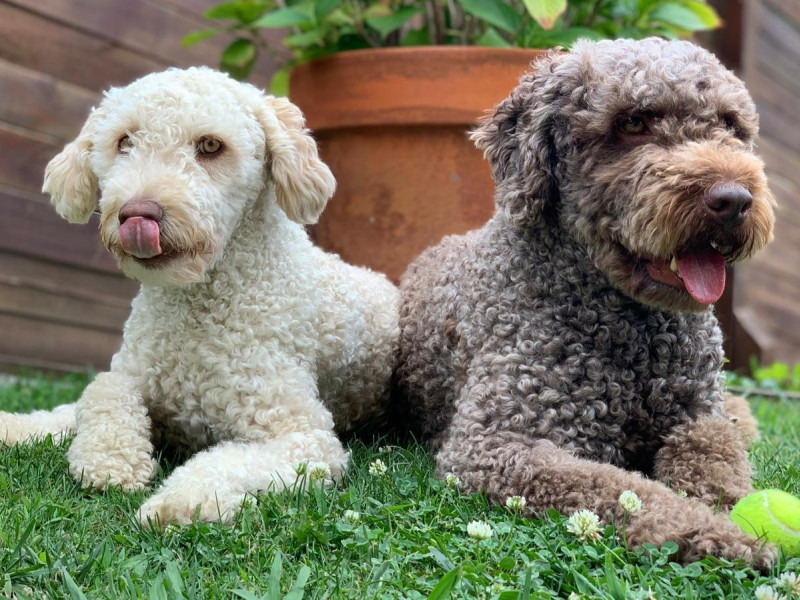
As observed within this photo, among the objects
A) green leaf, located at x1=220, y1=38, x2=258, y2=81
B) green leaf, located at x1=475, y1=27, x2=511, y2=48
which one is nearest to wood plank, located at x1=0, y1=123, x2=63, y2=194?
green leaf, located at x1=220, y1=38, x2=258, y2=81

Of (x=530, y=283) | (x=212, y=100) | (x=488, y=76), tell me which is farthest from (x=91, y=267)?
(x=530, y=283)

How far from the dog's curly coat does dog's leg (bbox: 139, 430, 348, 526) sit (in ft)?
1.15

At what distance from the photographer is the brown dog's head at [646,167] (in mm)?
2070

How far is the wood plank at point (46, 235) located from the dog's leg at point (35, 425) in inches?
67.2

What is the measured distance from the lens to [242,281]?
254 centimetres

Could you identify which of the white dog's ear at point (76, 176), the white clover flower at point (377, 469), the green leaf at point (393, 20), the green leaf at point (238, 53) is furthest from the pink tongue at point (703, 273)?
the green leaf at point (238, 53)

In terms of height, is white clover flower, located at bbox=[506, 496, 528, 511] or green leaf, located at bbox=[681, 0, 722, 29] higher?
green leaf, located at bbox=[681, 0, 722, 29]

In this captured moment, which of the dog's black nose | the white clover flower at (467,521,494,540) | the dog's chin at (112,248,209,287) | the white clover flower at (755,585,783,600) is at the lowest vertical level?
the white clover flower at (467,521,494,540)

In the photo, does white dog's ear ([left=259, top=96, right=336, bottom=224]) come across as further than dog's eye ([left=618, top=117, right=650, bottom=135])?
Yes

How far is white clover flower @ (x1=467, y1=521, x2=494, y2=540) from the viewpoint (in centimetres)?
192

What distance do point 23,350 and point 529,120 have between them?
3.18 meters

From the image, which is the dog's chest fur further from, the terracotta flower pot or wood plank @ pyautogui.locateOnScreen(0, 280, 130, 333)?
wood plank @ pyautogui.locateOnScreen(0, 280, 130, 333)

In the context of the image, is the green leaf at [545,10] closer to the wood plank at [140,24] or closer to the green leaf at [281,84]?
the green leaf at [281,84]

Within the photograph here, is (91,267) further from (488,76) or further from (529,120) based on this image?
(529,120)
